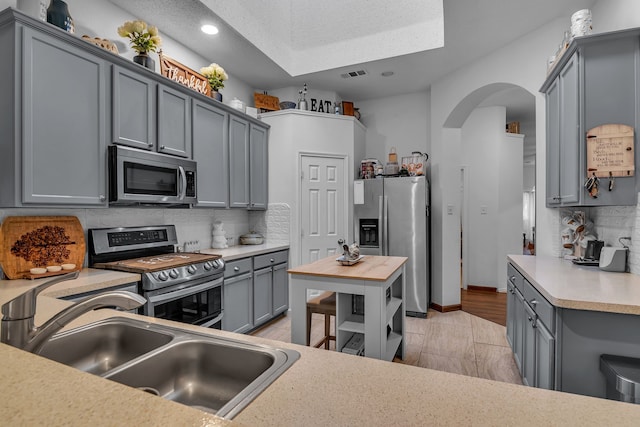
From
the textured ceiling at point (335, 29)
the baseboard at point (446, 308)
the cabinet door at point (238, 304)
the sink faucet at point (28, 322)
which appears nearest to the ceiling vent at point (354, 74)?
the textured ceiling at point (335, 29)

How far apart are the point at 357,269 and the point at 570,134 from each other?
175cm

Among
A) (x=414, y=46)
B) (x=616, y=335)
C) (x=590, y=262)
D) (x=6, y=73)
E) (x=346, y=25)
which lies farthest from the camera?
(x=346, y=25)

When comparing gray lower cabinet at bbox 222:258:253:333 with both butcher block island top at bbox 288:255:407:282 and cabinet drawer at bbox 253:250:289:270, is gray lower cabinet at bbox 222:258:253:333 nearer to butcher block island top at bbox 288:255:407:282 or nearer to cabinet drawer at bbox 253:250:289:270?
cabinet drawer at bbox 253:250:289:270

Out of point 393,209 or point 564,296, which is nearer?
point 564,296

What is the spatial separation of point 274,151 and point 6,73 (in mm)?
2758

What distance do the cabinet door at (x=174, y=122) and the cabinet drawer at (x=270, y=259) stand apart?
50.1 inches

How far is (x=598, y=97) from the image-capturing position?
2.10m

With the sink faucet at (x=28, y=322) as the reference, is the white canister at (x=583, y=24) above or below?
above

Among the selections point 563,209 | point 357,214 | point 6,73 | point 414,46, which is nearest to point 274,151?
point 357,214

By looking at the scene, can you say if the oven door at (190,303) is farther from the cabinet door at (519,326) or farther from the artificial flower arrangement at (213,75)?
the cabinet door at (519,326)

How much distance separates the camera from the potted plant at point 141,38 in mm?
2607

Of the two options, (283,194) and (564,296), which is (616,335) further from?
(283,194)

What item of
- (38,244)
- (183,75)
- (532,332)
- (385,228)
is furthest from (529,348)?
(183,75)

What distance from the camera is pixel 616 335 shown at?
152 centimetres
